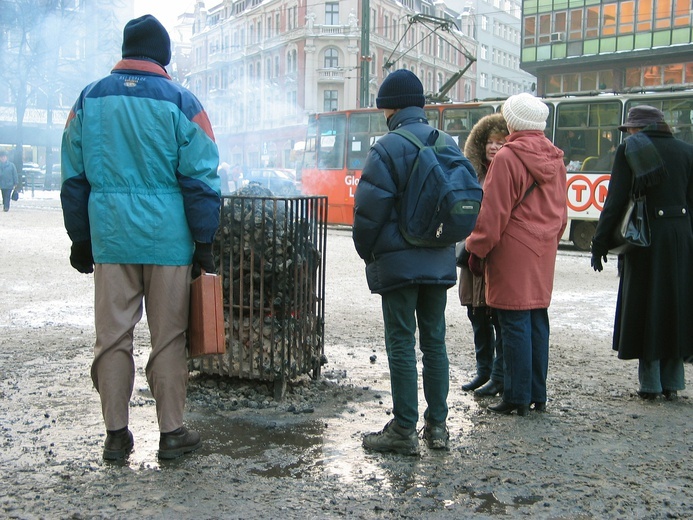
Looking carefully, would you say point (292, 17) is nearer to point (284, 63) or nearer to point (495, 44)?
point (284, 63)

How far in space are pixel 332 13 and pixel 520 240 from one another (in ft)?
196

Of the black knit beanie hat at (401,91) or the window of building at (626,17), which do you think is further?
the window of building at (626,17)

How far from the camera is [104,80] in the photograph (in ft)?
12.3

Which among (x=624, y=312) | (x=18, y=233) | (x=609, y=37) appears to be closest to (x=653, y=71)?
(x=609, y=37)

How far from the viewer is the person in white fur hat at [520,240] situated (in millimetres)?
4617

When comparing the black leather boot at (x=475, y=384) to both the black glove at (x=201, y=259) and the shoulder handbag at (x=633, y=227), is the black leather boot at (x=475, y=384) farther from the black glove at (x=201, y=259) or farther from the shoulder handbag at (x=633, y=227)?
the black glove at (x=201, y=259)

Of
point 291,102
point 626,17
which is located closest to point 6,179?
point 626,17

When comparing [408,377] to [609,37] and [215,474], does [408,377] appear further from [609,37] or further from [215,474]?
[609,37]

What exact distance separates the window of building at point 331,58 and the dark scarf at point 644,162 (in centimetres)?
5646

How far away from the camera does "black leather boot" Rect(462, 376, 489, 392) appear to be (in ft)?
17.4

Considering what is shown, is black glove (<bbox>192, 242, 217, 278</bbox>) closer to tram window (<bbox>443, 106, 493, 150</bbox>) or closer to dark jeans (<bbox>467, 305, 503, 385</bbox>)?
dark jeans (<bbox>467, 305, 503, 385</bbox>)

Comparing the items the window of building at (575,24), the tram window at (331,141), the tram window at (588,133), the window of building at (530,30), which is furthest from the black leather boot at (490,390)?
the window of building at (530,30)

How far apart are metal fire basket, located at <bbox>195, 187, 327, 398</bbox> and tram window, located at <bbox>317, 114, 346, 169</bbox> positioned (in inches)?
665

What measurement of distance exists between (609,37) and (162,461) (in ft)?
137
